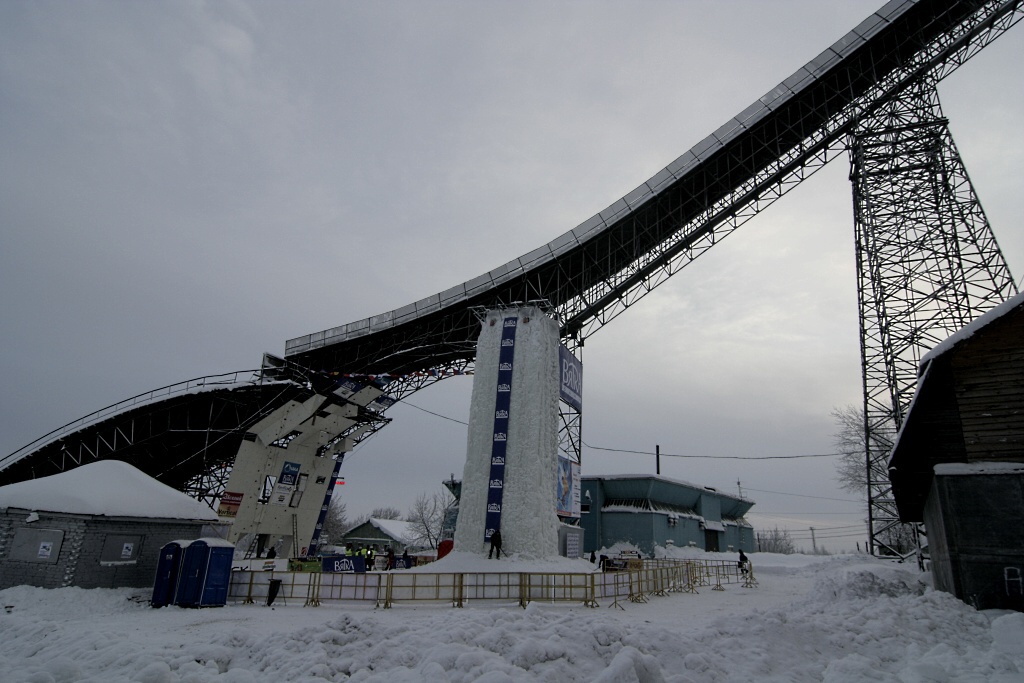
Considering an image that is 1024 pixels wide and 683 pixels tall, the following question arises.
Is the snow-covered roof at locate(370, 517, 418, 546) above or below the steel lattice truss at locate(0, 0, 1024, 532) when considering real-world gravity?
below

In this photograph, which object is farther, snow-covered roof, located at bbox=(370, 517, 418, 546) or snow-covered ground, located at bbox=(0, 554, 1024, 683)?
snow-covered roof, located at bbox=(370, 517, 418, 546)

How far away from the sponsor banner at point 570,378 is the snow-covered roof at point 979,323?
17.3 meters

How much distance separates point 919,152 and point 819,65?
23.5ft

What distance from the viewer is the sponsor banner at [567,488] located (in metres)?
27.5

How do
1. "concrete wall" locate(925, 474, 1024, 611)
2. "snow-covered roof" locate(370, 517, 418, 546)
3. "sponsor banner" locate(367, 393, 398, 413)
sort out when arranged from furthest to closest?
1. "snow-covered roof" locate(370, 517, 418, 546)
2. "sponsor banner" locate(367, 393, 398, 413)
3. "concrete wall" locate(925, 474, 1024, 611)

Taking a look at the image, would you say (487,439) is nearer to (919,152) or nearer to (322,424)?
(322,424)

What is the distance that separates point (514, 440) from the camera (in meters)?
24.7

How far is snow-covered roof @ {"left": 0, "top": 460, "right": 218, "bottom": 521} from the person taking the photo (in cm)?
1772

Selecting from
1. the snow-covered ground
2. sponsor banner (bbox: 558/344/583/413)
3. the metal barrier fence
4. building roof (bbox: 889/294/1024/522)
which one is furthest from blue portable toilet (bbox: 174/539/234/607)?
building roof (bbox: 889/294/1024/522)

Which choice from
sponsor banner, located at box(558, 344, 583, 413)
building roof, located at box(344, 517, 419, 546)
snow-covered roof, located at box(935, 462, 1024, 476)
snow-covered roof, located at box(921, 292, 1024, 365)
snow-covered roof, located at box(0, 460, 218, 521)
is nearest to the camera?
snow-covered roof, located at box(935, 462, 1024, 476)

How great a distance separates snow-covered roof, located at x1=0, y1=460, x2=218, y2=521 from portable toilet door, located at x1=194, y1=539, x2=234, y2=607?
4.30 m

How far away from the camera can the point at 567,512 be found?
2802cm

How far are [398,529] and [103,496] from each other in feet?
181

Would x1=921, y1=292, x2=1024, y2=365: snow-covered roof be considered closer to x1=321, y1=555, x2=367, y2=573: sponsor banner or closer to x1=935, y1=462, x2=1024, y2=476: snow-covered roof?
x1=935, y1=462, x2=1024, y2=476: snow-covered roof
